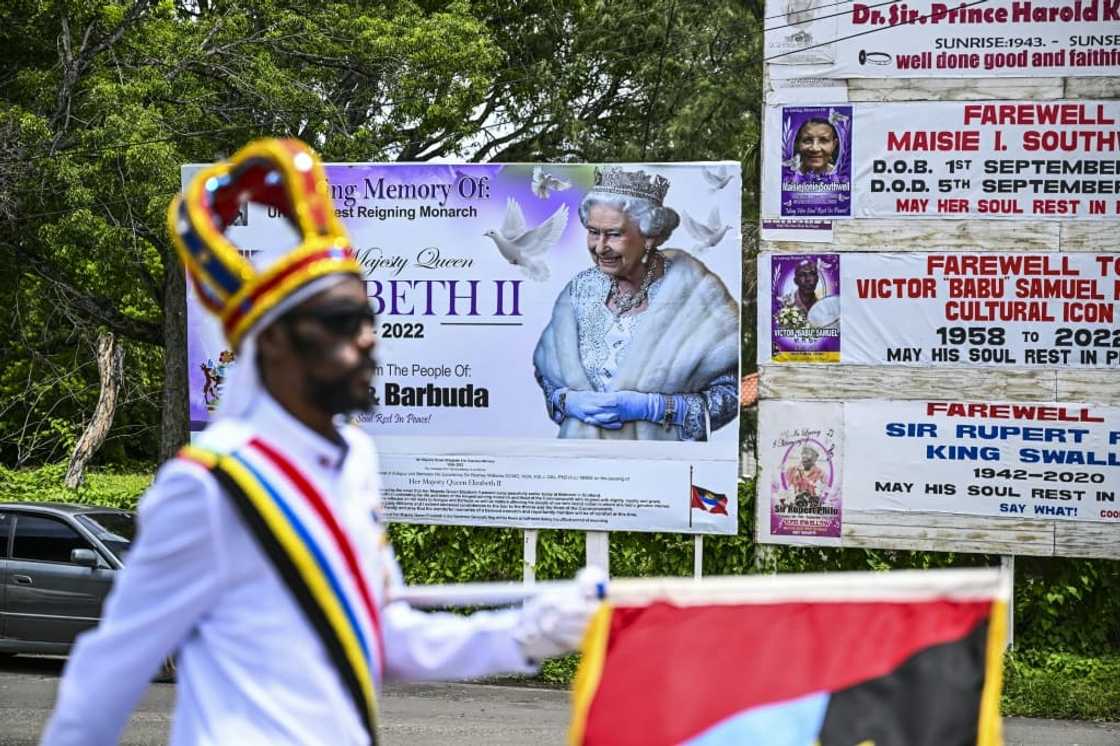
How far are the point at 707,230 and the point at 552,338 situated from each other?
1578mm

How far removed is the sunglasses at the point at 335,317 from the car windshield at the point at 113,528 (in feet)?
35.6

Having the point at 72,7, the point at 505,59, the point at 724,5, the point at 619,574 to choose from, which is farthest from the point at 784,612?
the point at 724,5

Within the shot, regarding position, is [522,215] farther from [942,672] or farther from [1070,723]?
[942,672]

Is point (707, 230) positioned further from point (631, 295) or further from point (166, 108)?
point (166, 108)

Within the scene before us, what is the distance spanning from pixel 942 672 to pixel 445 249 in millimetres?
10517

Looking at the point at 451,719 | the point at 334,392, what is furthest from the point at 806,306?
the point at 334,392

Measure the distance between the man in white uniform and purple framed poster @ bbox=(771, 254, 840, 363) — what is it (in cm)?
978

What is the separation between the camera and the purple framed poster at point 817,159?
1270 cm

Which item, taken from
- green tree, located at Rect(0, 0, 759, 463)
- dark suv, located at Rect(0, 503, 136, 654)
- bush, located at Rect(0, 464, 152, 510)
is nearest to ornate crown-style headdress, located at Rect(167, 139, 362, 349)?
dark suv, located at Rect(0, 503, 136, 654)

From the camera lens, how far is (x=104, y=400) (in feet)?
→ 80.7

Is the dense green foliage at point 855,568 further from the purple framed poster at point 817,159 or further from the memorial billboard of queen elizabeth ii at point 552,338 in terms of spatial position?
the purple framed poster at point 817,159

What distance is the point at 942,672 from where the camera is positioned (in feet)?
11.3

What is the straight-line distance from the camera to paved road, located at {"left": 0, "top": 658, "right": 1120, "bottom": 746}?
1064 cm

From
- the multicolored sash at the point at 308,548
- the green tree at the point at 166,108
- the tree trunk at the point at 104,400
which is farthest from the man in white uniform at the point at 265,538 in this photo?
the tree trunk at the point at 104,400
